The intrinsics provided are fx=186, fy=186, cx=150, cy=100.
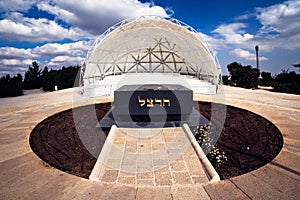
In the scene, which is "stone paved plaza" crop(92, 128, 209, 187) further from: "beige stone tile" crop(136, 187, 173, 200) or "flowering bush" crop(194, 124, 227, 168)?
"flowering bush" crop(194, 124, 227, 168)

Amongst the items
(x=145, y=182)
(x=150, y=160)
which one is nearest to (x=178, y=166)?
(x=150, y=160)

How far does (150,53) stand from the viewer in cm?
3105

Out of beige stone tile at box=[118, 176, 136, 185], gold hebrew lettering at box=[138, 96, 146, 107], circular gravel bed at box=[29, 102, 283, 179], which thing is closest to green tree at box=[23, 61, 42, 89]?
circular gravel bed at box=[29, 102, 283, 179]

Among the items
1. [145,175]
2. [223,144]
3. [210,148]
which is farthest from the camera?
[223,144]

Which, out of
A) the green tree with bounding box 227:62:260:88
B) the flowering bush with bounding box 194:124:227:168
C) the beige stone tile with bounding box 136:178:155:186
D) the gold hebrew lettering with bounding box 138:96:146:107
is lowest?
the beige stone tile with bounding box 136:178:155:186

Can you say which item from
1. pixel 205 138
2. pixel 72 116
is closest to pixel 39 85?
pixel 72 116

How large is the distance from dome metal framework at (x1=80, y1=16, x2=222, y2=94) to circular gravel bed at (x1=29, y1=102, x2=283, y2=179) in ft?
39.4

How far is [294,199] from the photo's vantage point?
353 cm

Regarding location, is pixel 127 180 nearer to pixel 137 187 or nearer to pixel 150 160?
pixel 137 187

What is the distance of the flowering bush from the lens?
523cm

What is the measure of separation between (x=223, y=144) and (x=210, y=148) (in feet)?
2.64

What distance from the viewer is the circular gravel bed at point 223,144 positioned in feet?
16.4

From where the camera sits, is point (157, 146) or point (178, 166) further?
point (157, 146)

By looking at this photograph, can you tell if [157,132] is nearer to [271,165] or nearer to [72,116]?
[271,165]
